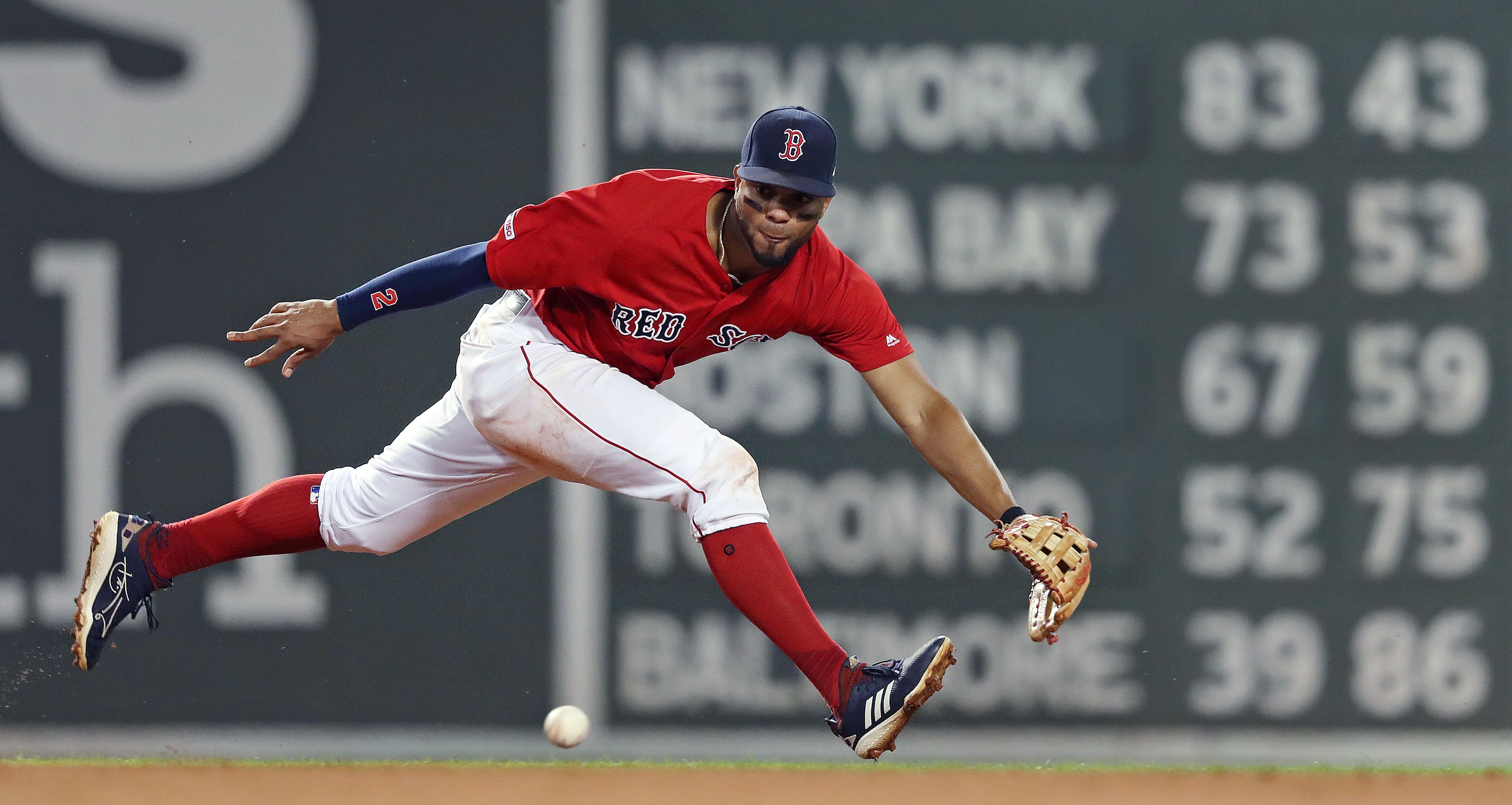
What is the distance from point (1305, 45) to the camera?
459 centimetres

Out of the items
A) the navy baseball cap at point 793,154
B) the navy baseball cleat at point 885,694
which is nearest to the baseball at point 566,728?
the navy baseball cleat at point 885,694

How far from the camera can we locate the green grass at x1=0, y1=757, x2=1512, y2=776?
4.76 m

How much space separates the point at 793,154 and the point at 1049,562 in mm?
986

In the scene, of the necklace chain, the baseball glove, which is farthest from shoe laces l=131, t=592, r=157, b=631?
the baseball glove

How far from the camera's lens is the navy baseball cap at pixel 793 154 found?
3010mm

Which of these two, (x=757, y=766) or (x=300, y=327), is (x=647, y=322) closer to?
(x=300, y=327)

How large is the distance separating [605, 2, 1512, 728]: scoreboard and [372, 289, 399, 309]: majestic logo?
1.46 m

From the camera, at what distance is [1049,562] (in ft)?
10.1

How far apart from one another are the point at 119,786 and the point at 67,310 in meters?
1.51

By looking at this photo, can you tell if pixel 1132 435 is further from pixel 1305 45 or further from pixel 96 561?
pixel 96 561

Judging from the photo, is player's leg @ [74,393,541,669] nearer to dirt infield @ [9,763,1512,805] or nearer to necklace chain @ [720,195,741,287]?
necklace chain @ [720,195,741,287]

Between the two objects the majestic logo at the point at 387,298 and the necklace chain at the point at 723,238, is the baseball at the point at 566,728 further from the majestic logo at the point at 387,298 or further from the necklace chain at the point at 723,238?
the necklace chain at the point at 723,238

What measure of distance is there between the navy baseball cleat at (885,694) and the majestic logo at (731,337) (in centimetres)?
81

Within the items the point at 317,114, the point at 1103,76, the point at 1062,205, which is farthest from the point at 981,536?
the point at 317,114
